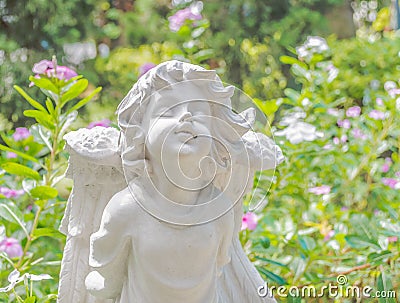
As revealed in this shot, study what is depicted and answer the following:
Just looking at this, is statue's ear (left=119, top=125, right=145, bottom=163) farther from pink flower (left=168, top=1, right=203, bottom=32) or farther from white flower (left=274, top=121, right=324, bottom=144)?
pink flower (left=168, top=1, right=203, bottom=32)

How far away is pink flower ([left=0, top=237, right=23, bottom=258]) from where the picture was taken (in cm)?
181

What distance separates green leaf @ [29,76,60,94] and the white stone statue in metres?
0.45

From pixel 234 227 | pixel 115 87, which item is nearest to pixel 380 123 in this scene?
pixel 234 227

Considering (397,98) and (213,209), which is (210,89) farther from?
(397,98)

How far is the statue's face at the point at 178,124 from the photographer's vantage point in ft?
4.00

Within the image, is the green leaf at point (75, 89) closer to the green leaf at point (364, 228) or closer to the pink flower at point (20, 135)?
the pink flower at point (20, 135)

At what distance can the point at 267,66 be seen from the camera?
5.88m

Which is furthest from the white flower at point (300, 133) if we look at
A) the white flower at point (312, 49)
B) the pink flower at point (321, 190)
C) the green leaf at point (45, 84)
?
the green leaf at point (45, 84)

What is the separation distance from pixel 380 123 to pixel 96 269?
1.48 metres

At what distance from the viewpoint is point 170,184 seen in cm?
126

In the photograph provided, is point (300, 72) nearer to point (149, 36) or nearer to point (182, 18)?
point (182, 18)

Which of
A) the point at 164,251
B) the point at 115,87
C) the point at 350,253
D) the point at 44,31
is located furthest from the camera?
the point at 115,87

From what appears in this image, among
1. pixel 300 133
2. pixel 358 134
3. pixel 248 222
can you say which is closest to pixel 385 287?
pixel 248 222

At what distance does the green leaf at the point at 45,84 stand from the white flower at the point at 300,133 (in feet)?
2.61
